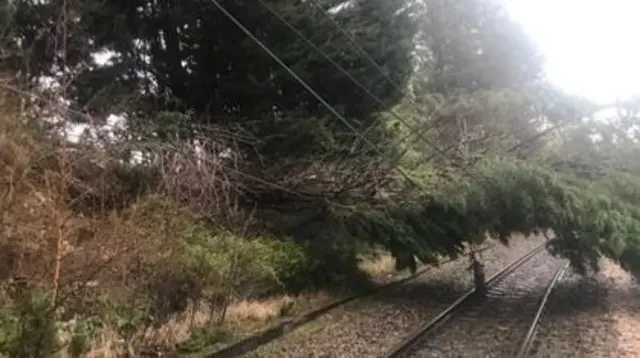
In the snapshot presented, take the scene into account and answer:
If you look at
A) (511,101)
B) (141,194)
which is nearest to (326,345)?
(141,194)

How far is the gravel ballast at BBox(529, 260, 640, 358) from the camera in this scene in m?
10.6

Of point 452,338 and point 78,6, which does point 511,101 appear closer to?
point 452,338

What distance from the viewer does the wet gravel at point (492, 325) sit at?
1063 centimetres

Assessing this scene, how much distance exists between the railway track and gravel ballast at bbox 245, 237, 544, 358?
353mm

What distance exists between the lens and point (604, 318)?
13.2 meters

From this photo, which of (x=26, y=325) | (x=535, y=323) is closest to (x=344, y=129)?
(x=535, y=323)

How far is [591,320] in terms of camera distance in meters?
13.0

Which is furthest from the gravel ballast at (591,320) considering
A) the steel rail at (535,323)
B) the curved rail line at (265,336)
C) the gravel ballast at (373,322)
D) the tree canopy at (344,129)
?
the curved rail line at (265,336)

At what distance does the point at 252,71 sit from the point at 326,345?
17.5 feet

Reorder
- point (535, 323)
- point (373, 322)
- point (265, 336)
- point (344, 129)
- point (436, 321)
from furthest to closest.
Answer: point (344, 129) → point (373, 322) → point (436, 321) → point (535, 323) → point (265, 336)

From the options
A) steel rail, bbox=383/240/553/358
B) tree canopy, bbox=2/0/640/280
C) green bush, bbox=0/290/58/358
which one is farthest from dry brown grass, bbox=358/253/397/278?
green bush, bbox=0/290/58/358

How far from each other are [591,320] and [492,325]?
1868 mm

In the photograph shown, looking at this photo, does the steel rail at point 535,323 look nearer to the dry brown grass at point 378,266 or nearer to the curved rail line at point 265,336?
the curved rail line at point 265,336

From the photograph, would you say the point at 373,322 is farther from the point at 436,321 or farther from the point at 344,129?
the point at 344,129
